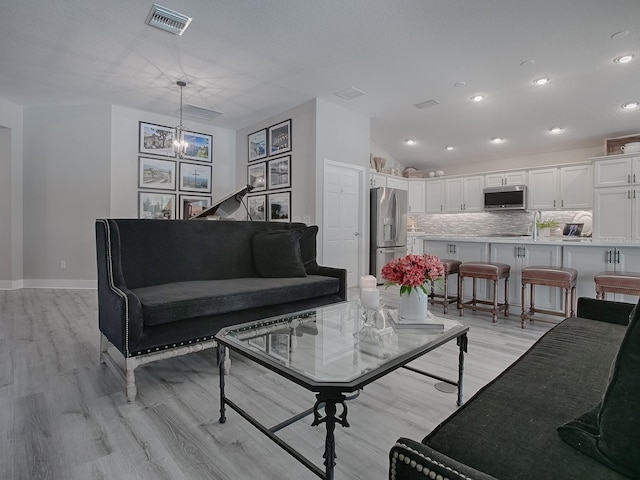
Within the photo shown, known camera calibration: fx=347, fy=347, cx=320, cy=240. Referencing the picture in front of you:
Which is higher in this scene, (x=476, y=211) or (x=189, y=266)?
(x=476, y=211)

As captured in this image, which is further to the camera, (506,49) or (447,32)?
(506,49)

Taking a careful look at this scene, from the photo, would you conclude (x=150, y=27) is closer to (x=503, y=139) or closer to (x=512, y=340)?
(x=512, y=340)

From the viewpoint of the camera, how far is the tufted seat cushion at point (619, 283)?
2.98 m

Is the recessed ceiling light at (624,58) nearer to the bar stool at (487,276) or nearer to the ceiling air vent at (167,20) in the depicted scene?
the bar stool at (487,276)

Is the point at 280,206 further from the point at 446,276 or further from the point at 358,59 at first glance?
the point at 446,276

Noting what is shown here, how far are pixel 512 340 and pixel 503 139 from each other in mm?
4458

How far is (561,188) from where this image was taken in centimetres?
604

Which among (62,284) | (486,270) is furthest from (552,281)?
(62,284)

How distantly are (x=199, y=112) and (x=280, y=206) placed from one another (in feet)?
6.88

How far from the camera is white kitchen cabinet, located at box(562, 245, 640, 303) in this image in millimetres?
3365

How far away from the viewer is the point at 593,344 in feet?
5.33

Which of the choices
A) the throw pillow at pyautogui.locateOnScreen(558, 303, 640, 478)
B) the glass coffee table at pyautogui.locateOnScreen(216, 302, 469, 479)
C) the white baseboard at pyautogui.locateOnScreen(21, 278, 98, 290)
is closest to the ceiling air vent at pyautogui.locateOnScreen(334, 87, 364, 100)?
the glass coffee table at pyautogui.locateOnScreen(216, 302, 469, 479)

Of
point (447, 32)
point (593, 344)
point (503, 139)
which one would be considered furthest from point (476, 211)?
point (593, 344)

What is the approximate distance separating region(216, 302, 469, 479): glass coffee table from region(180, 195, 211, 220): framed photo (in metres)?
4.79
